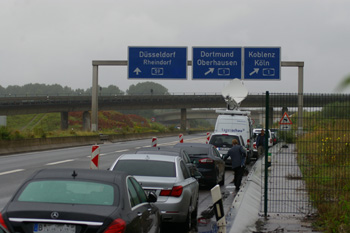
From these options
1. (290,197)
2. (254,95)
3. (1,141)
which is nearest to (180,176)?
(290,197)

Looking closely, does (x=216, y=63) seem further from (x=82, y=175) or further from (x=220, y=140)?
(x=82, y=175)

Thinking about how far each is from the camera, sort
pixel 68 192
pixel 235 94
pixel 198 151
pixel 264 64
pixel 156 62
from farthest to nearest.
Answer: pixel 156 62, pixel 264 64, pixel 235 94, pixel 198 151, pixel 68 192

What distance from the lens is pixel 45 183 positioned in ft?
22.6

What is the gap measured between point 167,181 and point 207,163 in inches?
330

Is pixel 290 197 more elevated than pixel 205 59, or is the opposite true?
pixel 205 59

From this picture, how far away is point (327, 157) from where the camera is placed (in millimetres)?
10469

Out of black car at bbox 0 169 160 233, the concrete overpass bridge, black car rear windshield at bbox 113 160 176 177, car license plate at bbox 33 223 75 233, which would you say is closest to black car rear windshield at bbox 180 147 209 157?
black car rear windshield at bbox 113 160 176 177

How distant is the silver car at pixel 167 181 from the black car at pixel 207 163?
21.0 ft

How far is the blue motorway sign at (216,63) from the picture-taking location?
3647 cm

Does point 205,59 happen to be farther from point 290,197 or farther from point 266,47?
point 290,197

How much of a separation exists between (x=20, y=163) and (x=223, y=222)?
1994 centimetres

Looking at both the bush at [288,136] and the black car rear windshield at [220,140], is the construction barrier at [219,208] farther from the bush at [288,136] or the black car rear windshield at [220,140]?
Result: the black car rear windshield at [220,140]

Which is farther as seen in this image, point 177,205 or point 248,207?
point 248,207

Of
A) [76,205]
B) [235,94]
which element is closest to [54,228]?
[76,205]
